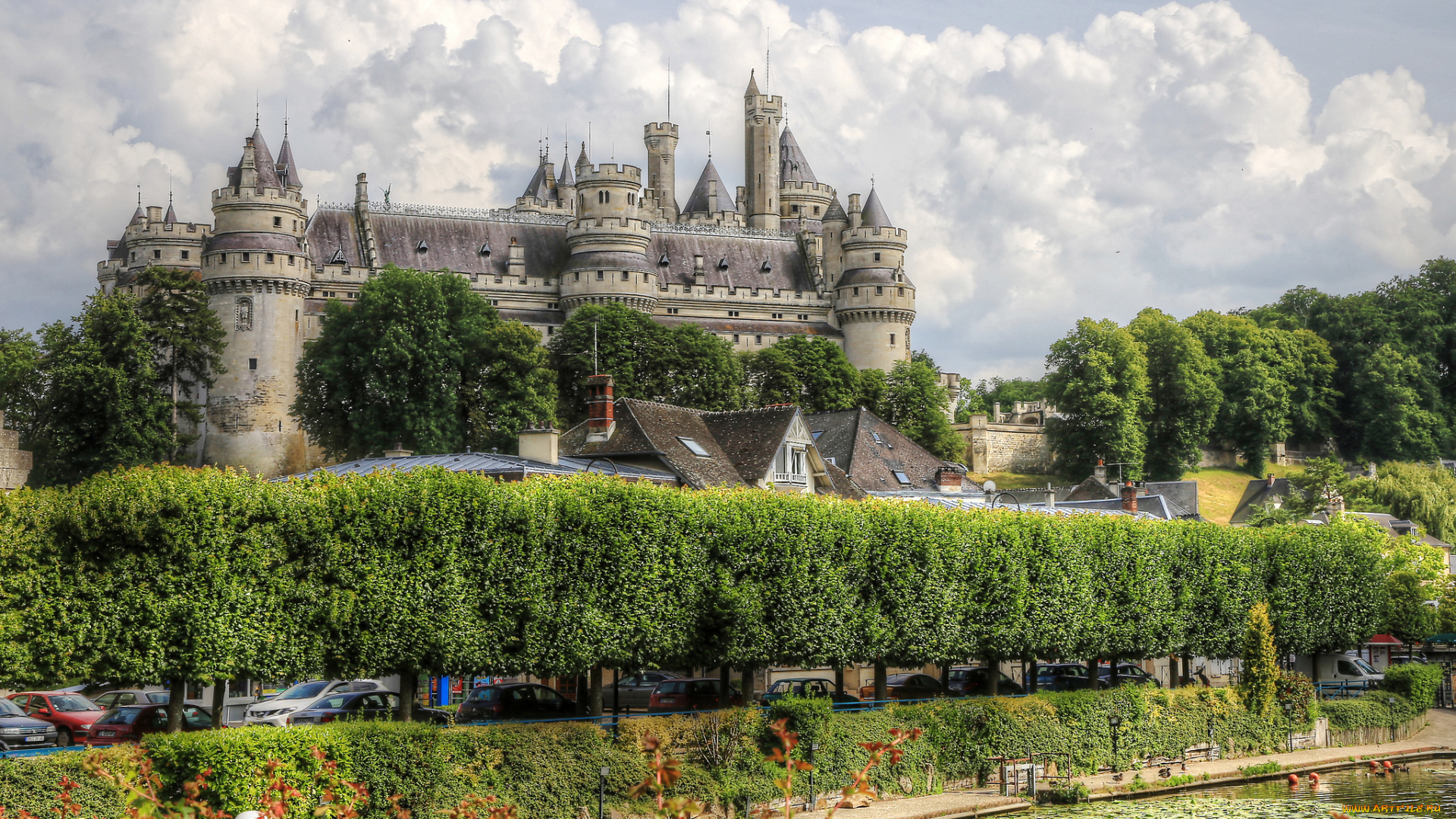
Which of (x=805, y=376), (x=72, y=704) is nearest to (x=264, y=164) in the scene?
(x=805, y=376)

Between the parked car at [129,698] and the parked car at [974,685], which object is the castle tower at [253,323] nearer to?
the parked car at [129,698]

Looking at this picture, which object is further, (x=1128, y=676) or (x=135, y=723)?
(x=1128, y=676)

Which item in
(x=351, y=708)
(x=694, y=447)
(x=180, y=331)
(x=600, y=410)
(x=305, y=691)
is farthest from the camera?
(x=180, y=331)

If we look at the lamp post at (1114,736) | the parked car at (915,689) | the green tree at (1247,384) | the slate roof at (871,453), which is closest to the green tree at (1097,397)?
the green tree at (1247,384)

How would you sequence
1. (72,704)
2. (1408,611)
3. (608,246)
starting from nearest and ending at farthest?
(72,704) → (1408,611) → (608,246)

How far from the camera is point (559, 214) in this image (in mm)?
104000

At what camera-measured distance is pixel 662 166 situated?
116 m

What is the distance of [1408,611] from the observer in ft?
143

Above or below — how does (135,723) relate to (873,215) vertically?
below

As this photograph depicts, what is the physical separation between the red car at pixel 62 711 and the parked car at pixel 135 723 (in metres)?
1.62

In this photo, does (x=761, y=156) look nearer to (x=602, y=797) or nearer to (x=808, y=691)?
(x=808, y=691)

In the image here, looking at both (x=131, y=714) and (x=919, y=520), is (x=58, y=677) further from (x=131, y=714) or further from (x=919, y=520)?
(x=919, y=520)

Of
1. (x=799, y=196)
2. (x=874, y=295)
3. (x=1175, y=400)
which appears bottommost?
(x=1175, y=400)

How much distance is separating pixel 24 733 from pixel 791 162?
312ft
